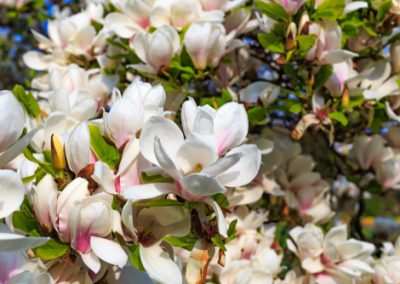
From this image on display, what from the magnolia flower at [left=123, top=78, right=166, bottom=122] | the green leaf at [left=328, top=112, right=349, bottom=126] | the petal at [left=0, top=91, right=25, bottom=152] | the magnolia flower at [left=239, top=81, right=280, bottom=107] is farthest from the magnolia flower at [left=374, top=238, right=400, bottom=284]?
the petal at [left=0, top=91, right=25, bottom=152]

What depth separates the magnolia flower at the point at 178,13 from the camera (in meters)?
1.26

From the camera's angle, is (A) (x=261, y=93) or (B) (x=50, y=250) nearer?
(B) (x=50, y=250)

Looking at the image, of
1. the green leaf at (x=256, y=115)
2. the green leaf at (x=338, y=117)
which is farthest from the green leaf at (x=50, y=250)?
the green leaf at (x=338, y=117)

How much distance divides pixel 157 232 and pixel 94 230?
9 centimetres

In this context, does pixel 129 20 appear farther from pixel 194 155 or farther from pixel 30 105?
pixel 194 155

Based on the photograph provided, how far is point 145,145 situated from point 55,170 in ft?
0.55

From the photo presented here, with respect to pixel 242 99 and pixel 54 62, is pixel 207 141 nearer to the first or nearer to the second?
pixel 242 99

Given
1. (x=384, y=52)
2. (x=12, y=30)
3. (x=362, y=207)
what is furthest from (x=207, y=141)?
(x=12, y=30)

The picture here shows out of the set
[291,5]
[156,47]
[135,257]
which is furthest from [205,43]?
[135,257]

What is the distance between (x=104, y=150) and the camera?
0.85 m

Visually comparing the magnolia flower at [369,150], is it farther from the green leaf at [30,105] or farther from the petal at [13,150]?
the petal at [13,150]

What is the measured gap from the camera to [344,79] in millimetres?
1320

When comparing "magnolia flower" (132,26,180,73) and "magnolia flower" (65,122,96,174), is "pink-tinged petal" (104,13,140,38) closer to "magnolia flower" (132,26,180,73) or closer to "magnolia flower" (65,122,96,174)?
"magnolia flower" (132,26,180,73)

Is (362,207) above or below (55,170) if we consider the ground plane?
below
